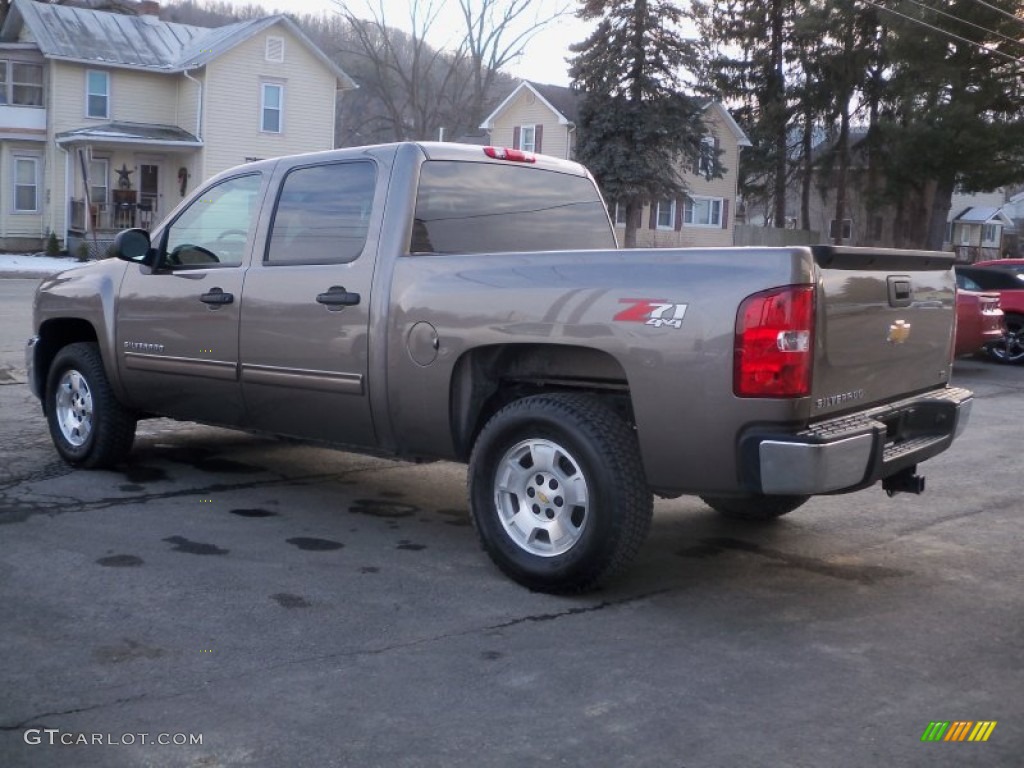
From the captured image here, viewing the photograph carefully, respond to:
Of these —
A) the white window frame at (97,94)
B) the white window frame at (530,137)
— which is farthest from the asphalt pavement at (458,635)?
the white window frame at (530,137)

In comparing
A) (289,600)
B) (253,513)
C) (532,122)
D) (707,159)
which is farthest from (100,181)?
(289,600)

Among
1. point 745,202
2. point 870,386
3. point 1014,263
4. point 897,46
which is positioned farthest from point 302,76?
point 870,386

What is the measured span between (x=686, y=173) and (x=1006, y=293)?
29.6 m

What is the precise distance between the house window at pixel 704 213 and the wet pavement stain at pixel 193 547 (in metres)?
43.2

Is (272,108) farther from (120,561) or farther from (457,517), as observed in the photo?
(120,561)

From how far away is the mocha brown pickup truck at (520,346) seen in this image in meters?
4.69

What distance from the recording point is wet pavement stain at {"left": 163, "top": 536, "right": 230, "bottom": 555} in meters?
5.77

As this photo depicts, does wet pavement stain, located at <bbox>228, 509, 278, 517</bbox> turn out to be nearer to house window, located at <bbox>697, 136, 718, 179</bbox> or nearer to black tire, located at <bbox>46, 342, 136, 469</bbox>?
black tire, located at <bbox>46, 342, 136, 469</bbox>

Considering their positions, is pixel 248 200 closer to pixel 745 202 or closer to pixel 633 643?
pixel 633 643

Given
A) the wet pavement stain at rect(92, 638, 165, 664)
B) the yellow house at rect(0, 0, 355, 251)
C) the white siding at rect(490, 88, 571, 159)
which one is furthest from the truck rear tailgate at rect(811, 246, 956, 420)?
the white siding at rect(490, 88, 571, 159)

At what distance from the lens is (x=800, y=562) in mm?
5980

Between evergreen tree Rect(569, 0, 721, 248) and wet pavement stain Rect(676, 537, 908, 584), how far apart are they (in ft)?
110

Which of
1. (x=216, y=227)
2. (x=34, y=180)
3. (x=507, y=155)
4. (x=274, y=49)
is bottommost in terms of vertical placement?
(x=216, y=227)

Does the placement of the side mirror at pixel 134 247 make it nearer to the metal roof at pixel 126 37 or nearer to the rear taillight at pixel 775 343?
the rear taillight at pixel 775 343
